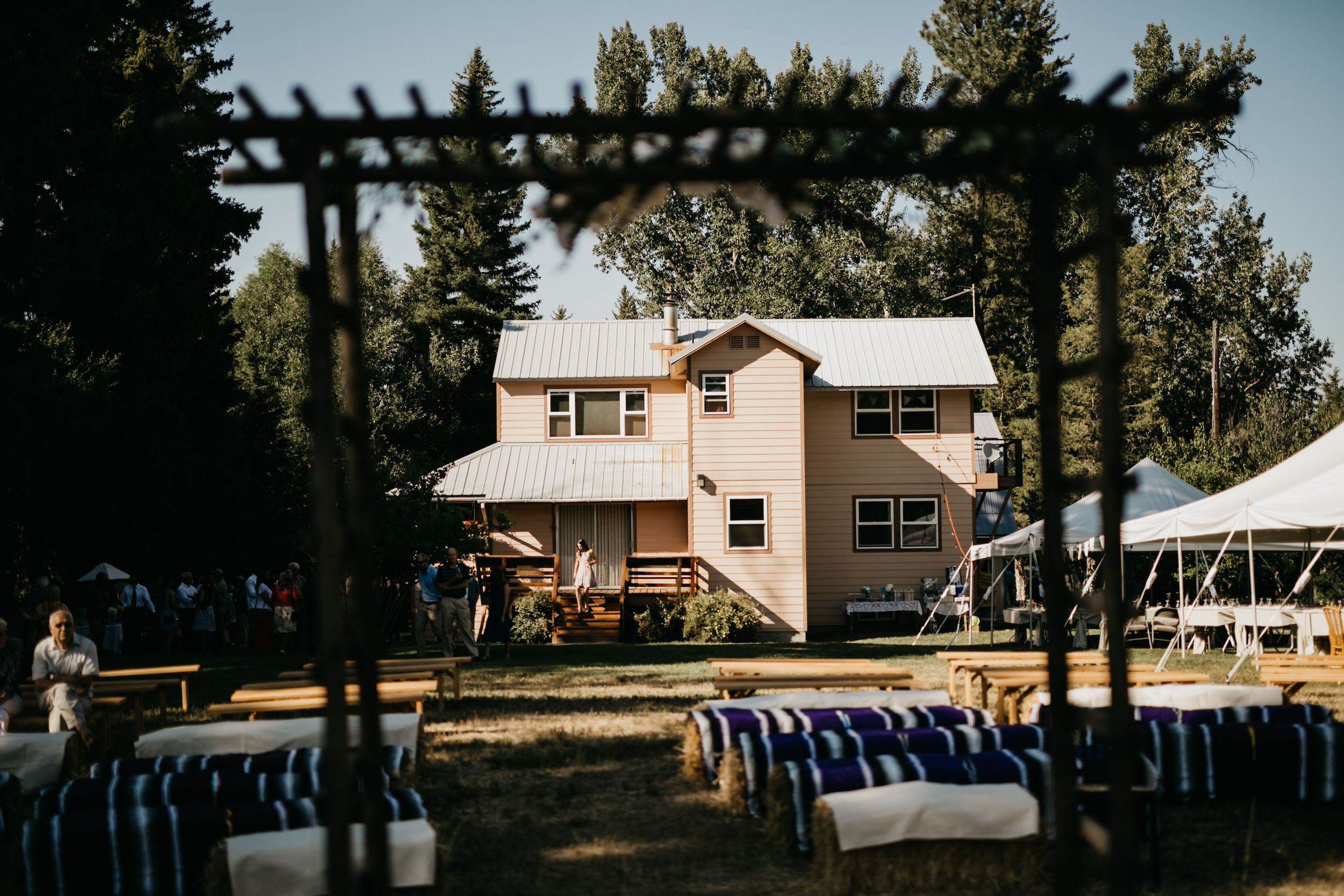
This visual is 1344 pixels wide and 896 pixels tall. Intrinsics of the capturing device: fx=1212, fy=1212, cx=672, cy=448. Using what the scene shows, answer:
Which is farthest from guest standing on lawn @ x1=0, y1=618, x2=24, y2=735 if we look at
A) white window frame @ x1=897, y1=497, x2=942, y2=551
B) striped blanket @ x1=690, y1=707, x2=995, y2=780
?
white window frame @ x1=897, y1=497, x2=942, y2=551

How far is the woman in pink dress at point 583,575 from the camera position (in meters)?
27.3

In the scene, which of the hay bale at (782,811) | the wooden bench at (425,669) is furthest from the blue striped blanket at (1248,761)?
the wooden bench at (425,669)

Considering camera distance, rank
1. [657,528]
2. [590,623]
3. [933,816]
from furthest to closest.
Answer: [657,528] → [590,623] → [933,816]

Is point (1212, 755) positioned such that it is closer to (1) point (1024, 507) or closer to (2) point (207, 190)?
(2) point (207, 190)

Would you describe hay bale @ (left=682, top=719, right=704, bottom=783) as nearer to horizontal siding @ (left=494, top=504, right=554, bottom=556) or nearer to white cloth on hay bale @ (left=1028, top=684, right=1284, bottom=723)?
white cloth on hay bale @ (left=1028, top=684, right=1284, bottom=723)

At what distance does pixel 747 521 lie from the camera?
2806 centimetres

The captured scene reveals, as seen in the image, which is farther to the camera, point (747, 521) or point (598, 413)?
point (598, 413)

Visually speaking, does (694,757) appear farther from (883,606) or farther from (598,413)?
(598,413)

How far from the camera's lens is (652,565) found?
93.9 ft

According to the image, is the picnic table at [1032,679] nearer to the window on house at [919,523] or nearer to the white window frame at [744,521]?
the white window frame at [744,521]

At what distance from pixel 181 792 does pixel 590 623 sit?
68.1 feet

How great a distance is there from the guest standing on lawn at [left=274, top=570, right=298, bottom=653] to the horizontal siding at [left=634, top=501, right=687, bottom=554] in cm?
859

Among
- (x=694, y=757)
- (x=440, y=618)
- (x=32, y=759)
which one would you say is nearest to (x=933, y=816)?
(x=694, y=757)

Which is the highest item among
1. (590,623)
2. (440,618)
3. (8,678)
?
(8,678)
